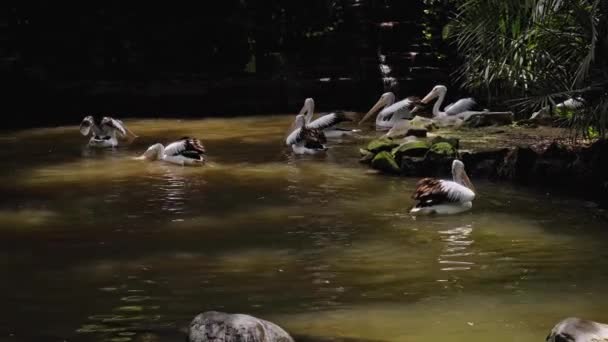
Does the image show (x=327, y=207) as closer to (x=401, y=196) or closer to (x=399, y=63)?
(x=401, y=196)

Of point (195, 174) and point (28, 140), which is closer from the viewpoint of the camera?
point (195, 174)

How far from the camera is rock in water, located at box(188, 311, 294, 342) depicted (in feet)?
18.1

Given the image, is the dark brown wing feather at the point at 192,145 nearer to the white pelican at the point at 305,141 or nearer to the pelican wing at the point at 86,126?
the white pelican at the point at 305,141

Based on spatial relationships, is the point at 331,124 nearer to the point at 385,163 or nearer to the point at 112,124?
Answer: the point at 112,124

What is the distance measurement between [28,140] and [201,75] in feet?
17.7

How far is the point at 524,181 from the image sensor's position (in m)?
11.3

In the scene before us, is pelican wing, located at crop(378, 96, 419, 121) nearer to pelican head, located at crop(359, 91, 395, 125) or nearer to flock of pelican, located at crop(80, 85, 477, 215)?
flock of pelican, located at crop(80, 85, 477, 215)

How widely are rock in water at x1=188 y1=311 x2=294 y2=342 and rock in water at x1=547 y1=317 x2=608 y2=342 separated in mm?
1444

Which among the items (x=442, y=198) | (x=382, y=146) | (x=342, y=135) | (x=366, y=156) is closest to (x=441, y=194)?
(x=442, y=198)

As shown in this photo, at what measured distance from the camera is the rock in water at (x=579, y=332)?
5430 mm

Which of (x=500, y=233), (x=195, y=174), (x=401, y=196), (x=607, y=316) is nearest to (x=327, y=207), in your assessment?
(x=401, y=196)

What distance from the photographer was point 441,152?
11.9 metres

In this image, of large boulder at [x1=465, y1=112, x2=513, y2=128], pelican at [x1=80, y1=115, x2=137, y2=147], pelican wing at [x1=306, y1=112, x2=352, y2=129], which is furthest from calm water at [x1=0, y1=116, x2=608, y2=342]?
large boulder at [x1=465, y1=112, x2=513, y2=128]

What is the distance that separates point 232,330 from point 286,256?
104 inches
